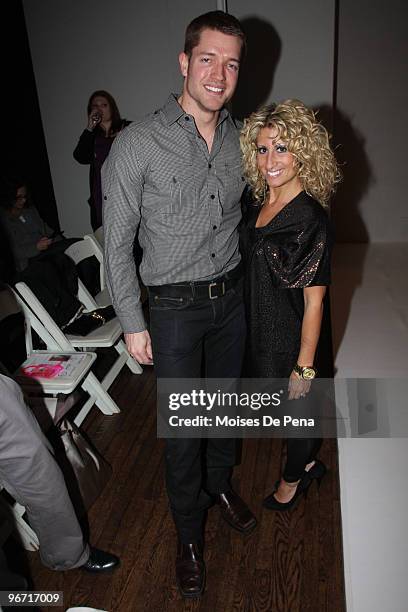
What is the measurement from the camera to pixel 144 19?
13.3ft

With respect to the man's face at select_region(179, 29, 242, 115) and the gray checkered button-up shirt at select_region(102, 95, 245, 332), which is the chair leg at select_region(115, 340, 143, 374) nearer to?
the gray checkered button-up shirt at select_region(102, 95, 245, 332)

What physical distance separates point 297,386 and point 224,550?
29.4 inches

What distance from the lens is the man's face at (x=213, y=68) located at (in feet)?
5.16

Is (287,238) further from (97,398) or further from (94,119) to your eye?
(94,119)

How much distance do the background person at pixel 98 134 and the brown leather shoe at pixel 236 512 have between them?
8.56ft

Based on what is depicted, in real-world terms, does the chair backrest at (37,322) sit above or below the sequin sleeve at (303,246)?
below

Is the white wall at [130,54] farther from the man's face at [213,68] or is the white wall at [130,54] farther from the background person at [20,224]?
the man's face at [213,68]

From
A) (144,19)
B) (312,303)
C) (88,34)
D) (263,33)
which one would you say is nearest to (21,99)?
(88,34)

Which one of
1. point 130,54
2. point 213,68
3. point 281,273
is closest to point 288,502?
point 281,273

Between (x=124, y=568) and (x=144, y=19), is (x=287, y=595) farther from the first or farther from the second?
(x=144, y=19)

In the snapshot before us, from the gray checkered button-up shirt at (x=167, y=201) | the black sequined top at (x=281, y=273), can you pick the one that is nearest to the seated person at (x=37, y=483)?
the gray checkered button-up shirt at (x=167, y=201)

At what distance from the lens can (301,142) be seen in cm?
164

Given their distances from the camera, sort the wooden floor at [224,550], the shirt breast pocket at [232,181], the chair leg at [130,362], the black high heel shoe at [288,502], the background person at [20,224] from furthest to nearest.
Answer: the background person at [20,224], the chair leg at [130,362], the black high heel shoe at [288,502], the wooden floor at [224,550], the shirt breast pocket at [232,181]

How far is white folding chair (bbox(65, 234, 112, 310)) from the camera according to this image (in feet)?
10.3
